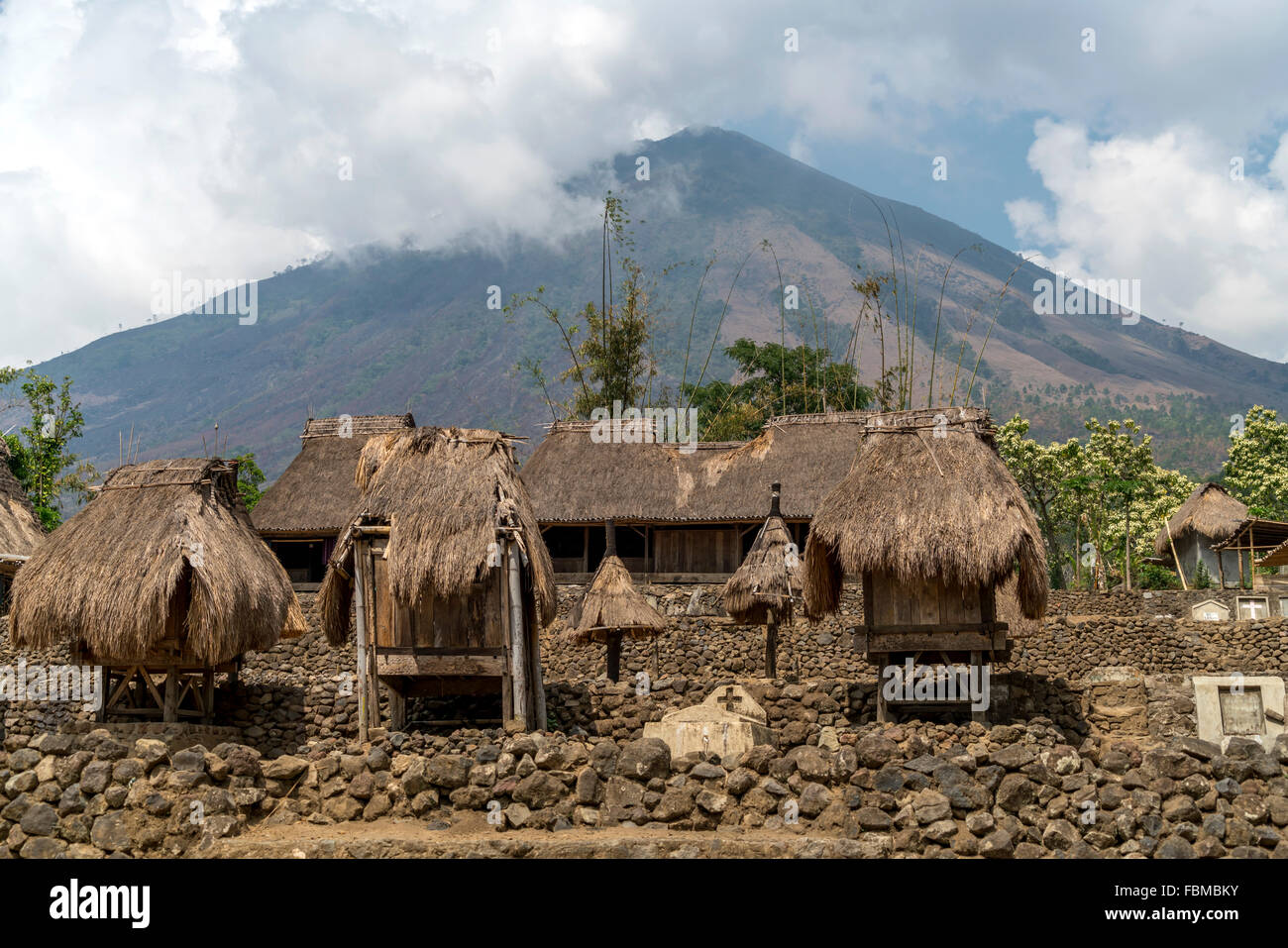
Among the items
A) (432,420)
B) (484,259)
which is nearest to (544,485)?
(432,420)

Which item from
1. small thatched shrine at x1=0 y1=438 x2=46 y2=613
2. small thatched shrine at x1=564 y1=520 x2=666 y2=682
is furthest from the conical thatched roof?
small thatched shrine at x1=0 y1=438 x2=46 y2=613

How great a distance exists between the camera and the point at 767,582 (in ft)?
61.2

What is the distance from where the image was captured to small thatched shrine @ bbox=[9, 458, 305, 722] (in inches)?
562

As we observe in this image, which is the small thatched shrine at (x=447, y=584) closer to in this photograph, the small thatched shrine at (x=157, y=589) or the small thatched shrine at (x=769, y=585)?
the small thatched shrine at (x=157, y=589)

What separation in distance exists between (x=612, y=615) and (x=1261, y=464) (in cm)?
2771

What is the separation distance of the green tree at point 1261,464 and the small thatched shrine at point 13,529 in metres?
32.1

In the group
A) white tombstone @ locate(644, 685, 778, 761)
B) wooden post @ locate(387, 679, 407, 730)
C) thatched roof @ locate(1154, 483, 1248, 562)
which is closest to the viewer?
white tombstone @ locate(644, 685, 778, 761)

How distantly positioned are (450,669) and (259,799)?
6.38 meters

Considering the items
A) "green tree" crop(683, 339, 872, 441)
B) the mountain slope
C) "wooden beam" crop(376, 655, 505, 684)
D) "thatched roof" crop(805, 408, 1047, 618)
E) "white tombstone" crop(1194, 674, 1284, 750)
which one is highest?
the mountain slope

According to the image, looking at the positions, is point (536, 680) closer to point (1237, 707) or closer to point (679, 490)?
point (1237, 707)

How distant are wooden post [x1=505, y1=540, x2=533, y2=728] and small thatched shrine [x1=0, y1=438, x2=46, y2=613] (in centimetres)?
1176

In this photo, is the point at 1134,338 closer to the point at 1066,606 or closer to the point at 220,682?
the point at 1066,606

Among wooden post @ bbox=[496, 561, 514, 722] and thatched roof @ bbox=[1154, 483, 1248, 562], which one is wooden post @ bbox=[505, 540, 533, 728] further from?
thatched roof @ bbox=[1154, 483, 1248, 562]

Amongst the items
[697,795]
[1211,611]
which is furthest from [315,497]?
[697,795]
